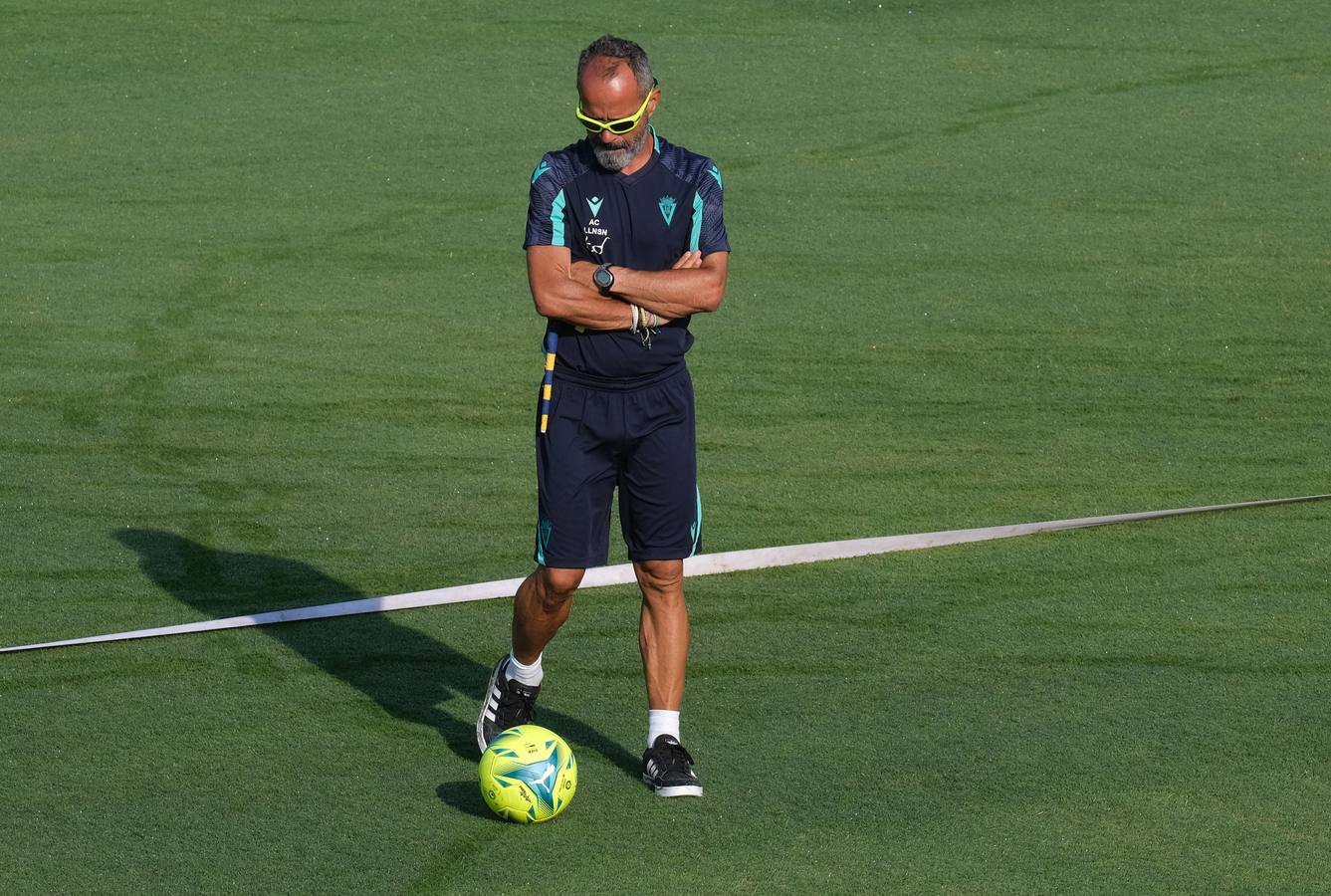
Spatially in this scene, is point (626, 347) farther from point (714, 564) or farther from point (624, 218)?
point (714, 564)

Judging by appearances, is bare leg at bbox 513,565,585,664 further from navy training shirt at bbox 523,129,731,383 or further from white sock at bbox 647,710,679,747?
navy training shirt at bbox 523,129,731,383

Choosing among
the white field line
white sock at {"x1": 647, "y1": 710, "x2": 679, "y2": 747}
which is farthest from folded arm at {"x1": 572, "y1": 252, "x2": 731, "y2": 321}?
the white field line

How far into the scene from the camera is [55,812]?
19.7 ft

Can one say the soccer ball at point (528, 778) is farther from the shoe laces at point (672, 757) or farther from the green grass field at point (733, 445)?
the shoe laces at point (672, 757)

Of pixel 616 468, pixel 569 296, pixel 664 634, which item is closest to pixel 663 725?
pixel 664 634

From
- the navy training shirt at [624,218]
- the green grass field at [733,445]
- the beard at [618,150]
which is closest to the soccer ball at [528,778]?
the green grass field at [733,445]

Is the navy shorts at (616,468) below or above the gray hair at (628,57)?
below

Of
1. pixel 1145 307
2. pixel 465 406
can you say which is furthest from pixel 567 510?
pixel 1145 307

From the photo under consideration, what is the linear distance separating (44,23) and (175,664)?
1350cm

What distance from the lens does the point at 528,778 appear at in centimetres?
583

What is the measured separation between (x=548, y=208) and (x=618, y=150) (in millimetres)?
285

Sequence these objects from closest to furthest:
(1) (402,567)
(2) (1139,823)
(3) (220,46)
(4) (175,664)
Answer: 1. (2) (1139,823)
2. (4) (175,664)
3. (1) (402,567)
4. (3) (220,46)

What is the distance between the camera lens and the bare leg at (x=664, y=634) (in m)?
6.20

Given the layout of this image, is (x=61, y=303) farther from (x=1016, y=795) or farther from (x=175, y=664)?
(x=1016, y=795)
